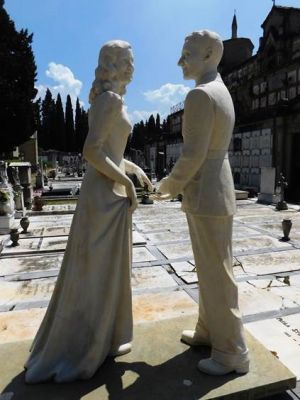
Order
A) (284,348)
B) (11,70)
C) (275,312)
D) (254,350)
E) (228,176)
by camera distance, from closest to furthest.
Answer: (228,176), (254,350), (284,348), (275,312), (11,70)

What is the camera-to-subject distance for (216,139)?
9.55 ft

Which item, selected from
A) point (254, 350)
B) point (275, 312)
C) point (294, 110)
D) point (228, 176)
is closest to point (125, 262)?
point (228, 176)

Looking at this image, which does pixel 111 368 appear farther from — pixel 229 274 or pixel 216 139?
pixel 216 139

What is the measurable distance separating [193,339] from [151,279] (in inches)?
125

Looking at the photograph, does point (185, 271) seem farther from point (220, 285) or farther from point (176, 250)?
point (220, 285)

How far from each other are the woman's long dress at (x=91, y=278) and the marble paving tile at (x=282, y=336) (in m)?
2.19

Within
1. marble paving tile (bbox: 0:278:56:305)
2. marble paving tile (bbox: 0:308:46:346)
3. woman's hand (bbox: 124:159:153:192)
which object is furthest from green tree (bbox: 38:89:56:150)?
woman's hand (bbox: 124:159:153:192)

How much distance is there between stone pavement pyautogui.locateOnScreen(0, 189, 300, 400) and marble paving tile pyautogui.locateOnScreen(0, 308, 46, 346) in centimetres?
1

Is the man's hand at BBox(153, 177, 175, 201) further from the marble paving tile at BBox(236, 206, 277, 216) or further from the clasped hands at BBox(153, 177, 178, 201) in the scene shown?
the marble paving tile at BBox(236, 206, 277, 216)

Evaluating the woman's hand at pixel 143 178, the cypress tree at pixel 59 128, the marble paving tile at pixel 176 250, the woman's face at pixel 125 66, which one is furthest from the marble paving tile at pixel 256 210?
the cypress tree at pixel 59 128

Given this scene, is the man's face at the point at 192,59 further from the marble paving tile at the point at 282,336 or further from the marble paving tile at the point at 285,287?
the marble paving tile at the point at 285,287

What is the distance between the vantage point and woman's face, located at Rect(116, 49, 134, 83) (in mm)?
2896

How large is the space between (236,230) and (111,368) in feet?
27.9

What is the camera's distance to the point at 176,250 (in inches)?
341
